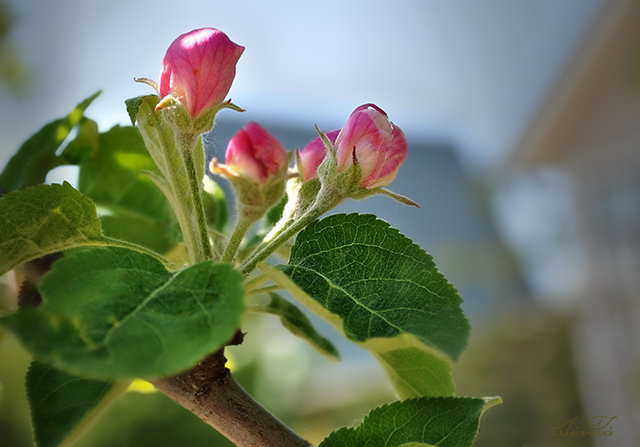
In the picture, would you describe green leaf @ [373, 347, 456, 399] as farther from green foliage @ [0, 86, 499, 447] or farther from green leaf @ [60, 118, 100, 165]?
green leaf @ [60, 118, 100, 165]

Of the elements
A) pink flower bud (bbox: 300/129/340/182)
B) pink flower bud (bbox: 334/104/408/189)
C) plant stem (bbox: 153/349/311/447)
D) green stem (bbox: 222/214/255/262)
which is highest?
pink flower bud (bbox: 334/104/408/189)

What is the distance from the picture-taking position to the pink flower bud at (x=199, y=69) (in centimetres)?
21

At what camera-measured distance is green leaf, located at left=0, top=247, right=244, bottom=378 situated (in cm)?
14

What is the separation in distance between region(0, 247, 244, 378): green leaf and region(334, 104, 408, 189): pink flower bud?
0.07 meters

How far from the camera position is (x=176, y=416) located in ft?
2.90

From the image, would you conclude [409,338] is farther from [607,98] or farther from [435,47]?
[435,47]

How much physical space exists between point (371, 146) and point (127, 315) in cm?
10

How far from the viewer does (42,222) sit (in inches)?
8.2

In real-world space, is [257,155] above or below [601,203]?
below

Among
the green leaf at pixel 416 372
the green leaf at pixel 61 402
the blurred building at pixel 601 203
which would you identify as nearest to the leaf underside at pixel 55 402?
the green leaf at pixel 61 402

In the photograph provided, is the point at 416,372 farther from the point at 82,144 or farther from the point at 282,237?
the point at 82,144

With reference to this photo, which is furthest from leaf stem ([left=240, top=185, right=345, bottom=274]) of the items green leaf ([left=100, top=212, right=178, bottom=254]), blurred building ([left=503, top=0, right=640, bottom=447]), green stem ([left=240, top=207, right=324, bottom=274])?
blurred building ([left=503, top=0, right=640, bottom=447])

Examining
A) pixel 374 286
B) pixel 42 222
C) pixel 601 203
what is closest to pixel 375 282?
pixel 374 286

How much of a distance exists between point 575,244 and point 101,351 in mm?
2394
